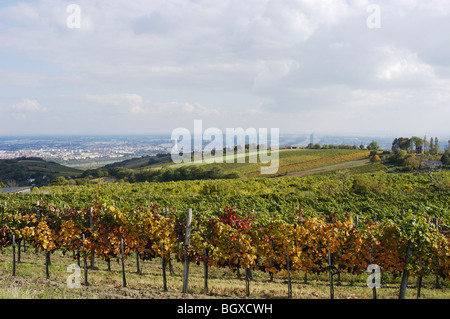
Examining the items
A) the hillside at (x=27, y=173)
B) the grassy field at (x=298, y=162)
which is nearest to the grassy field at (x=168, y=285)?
the grassy field at (x=298, y=162)

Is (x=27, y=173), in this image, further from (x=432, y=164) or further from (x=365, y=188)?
(x=432, y=164)

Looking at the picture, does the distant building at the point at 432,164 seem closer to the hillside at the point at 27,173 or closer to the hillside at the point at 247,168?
the hillside at the point at 247,168

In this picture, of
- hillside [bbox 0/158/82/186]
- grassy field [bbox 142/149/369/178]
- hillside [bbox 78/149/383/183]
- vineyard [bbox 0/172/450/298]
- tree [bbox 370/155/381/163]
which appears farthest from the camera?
hillside [bbox 0/158/82/186]

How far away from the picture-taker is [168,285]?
9000 mm

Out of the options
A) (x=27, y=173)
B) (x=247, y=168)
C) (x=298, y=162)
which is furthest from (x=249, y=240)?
(x=27, y=173)

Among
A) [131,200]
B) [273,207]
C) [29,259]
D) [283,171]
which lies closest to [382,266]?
[273,207]

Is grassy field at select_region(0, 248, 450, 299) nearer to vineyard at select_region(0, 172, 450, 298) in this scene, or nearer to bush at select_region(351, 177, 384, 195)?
vineyard at select_region(0, 172, 450, 298)

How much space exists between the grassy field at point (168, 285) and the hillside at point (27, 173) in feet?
222

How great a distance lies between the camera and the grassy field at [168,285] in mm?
7577

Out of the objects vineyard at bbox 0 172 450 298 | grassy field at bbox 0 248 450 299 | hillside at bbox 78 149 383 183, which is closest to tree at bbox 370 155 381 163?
hillside at bbox 78 149 383 183

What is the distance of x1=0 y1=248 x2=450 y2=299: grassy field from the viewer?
758 centimetres

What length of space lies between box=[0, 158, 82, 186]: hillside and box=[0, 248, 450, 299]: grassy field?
67.6 meters
